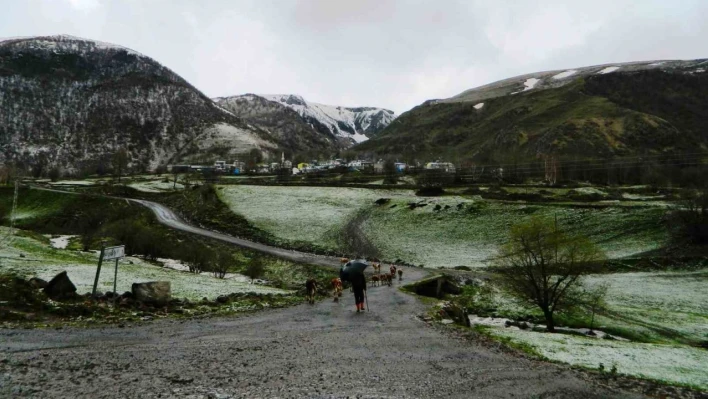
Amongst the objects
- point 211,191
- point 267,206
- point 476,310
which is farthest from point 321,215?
point 476,310

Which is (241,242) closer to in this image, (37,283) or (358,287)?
(37,283)

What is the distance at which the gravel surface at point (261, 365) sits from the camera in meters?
9.74

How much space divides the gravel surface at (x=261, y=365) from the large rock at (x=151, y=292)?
367 cm

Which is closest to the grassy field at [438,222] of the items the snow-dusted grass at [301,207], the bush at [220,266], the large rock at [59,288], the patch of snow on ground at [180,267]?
the snow-dusted grass at [301,207]

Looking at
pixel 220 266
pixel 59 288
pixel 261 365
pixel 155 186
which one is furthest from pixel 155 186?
pixel 261 365

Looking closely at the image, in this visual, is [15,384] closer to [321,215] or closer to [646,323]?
[646,323]

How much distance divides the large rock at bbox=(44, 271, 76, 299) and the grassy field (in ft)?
152

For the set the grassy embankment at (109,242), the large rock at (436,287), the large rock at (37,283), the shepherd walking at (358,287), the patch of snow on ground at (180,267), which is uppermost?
the large rock at (37,283)

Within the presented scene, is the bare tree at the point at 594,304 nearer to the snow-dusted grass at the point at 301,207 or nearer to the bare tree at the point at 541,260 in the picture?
the bare tree at the point at 541,260

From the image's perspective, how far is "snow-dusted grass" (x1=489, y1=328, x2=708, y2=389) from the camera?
15141 mm

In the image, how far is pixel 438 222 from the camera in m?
80.7

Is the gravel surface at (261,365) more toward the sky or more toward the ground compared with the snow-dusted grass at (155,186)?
more toward the ground

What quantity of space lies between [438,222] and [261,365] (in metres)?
71.2

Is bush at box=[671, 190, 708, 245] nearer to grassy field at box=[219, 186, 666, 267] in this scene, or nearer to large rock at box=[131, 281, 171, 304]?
grassy field at box=[219, 186, 666, 267]
